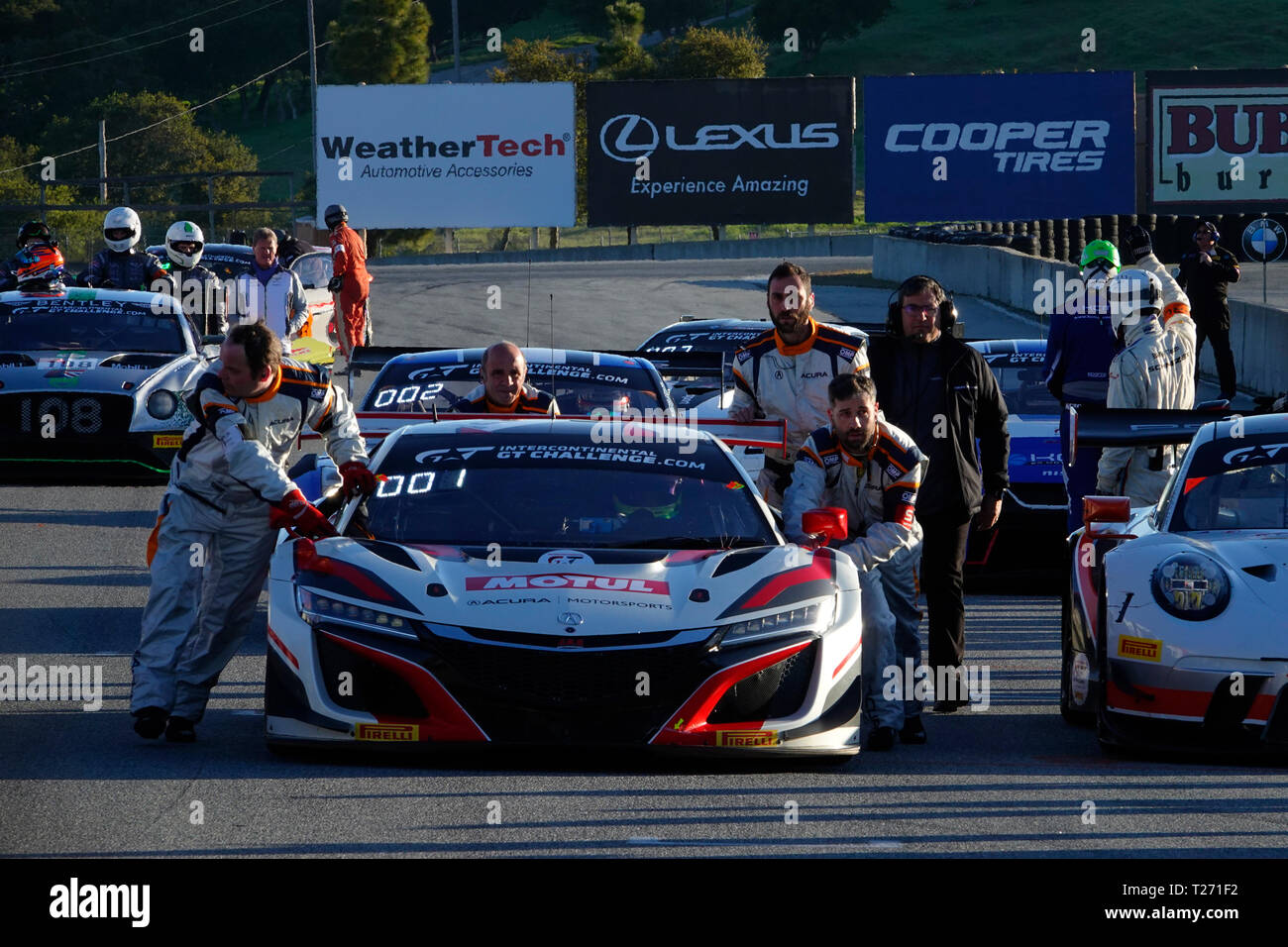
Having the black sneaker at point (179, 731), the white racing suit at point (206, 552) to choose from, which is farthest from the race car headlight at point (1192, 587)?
the black sneaker at point (179, 731)

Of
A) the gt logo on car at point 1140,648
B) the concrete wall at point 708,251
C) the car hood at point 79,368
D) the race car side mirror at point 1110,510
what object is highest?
the concrete wall at point 708,251

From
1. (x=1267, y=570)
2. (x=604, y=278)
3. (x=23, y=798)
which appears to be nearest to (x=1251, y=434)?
(x=1267, y=570)

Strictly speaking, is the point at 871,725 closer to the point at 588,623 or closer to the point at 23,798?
the point at 588,623

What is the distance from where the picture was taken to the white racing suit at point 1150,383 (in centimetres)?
1076

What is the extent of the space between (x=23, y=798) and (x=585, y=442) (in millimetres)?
2670

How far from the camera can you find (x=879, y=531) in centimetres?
795

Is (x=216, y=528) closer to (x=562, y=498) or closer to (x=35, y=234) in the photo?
(x=562, y=498)

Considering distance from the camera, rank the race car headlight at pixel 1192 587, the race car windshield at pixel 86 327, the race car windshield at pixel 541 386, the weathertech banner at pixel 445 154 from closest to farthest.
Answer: the race car headlight at pixel 1192 587 → the race car windshield at pixel 541 386 → the race car windshield at pixel 86 327 → the weathertech banner at pixel 445 154

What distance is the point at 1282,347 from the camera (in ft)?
73.0

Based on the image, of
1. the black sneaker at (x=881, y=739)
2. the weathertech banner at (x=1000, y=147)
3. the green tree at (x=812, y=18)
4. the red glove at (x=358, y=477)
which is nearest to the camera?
the black sneaker at (x=881, y=739)

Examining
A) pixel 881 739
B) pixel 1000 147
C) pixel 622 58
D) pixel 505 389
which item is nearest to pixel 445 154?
pixel 1000 147

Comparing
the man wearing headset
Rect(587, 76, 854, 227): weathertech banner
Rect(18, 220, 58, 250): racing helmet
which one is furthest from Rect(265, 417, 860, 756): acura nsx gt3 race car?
Rect(587, 76, 854, 227): weathertech banner

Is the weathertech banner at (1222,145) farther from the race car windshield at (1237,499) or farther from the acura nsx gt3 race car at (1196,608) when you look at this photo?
the race car windshield at (1237,499)

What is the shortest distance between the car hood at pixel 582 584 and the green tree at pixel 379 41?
256ft
